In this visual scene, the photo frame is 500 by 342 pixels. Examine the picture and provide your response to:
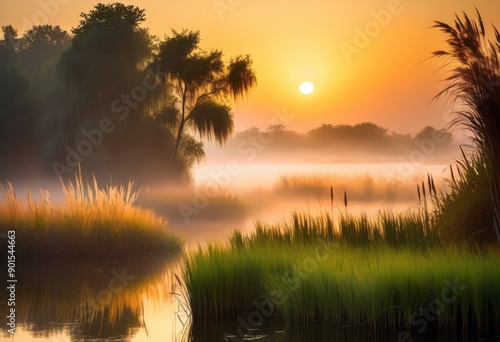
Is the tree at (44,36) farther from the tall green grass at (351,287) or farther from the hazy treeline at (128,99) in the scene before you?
the tall green grass at (351,287)

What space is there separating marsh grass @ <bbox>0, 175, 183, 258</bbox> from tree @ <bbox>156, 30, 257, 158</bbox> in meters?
19.3

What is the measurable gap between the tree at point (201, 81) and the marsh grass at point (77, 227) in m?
19.3

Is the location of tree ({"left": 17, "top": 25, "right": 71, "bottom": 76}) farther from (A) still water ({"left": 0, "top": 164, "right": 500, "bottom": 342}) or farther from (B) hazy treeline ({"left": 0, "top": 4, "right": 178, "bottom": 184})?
(A) still water ({"left": 0, "top": 164, "right": 500, "bottom": 342})

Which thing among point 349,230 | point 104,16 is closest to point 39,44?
point 104,16

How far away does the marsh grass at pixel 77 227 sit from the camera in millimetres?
15469

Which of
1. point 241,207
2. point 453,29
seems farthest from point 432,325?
point 241,207

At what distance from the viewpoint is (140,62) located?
3694cm

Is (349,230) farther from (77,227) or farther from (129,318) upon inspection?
(77,227)

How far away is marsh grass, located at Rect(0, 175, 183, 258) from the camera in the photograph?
50.8 feet

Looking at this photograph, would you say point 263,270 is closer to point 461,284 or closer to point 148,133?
point 461,284

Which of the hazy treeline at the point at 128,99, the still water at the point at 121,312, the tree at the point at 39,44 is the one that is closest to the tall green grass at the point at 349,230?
the still water at the point at 121,312

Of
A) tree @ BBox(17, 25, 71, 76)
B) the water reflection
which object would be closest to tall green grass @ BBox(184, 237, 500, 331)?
the water reflection

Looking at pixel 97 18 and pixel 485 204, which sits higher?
pixel 97 18

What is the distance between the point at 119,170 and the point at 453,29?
1051 inches
